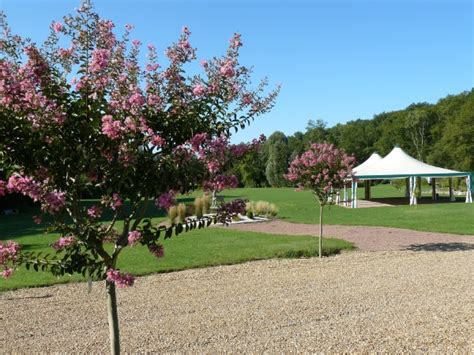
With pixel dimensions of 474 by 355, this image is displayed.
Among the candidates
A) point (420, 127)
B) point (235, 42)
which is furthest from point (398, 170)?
point (420, 127)

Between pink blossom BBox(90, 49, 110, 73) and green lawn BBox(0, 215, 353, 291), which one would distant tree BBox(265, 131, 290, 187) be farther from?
pink blossom BBox(90, 49, 110, 73)

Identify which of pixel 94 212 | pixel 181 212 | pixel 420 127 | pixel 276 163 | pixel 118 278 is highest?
pixel 420 127

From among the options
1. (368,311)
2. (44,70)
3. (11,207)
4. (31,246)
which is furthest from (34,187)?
(11,207)

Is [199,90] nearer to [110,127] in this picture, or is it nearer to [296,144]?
[110,127]

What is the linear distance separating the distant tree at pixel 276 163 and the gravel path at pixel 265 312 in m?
70.9

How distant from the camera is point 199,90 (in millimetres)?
3293

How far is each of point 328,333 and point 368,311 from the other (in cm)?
126

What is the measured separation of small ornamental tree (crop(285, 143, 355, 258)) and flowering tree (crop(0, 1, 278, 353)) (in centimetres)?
884

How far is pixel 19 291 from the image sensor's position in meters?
8.80

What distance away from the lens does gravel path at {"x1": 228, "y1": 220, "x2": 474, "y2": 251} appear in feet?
43.6

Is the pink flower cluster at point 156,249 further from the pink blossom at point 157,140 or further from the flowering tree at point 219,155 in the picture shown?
the pink blossom at point 157,140

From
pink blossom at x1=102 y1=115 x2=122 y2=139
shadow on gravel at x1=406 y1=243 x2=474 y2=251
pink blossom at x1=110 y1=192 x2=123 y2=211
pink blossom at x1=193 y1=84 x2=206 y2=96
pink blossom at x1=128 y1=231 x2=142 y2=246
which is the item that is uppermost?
pink blossom at x1=193 y1=84 x2=206 y2=96

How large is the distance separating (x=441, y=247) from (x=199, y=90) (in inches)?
459

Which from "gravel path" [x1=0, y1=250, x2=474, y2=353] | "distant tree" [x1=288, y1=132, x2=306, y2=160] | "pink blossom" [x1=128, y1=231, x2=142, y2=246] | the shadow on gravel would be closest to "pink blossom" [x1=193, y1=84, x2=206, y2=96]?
"pink blossom" [x1=128, y1=231, x2=142, y2=246]
